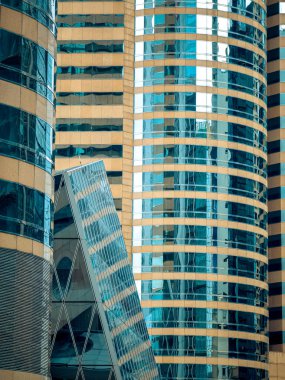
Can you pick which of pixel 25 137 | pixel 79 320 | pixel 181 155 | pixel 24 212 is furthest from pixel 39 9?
pixel 181 155

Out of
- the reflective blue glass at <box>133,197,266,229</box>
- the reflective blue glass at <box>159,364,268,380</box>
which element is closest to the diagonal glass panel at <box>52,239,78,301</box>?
the reflective blue glass at <box>159,364,268,380</box>


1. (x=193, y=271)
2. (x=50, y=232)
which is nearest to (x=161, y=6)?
(x=193, y=271)

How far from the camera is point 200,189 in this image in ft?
398

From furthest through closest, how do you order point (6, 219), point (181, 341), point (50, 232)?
point (181, 341), point (50, 232), point (6, 219)

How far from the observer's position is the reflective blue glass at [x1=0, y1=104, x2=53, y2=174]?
49.9 m

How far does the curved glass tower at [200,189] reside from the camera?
11975 centimetres

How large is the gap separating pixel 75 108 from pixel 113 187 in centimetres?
901

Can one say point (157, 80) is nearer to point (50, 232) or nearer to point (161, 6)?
point (161, 6)

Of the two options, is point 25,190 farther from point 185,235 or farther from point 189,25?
point 189,25

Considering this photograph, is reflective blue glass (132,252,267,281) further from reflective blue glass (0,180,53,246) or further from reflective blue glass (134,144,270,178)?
reflective blue glass (0,180,53,246)

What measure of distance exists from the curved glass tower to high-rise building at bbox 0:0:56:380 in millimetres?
67538

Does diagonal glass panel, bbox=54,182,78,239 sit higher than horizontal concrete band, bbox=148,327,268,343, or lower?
lower

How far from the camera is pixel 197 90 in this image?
123000 millimetres

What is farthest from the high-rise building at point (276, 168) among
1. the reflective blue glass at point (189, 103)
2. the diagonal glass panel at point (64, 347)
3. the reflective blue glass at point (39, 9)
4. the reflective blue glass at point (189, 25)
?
the reflective blue glass at point (39, 9)
